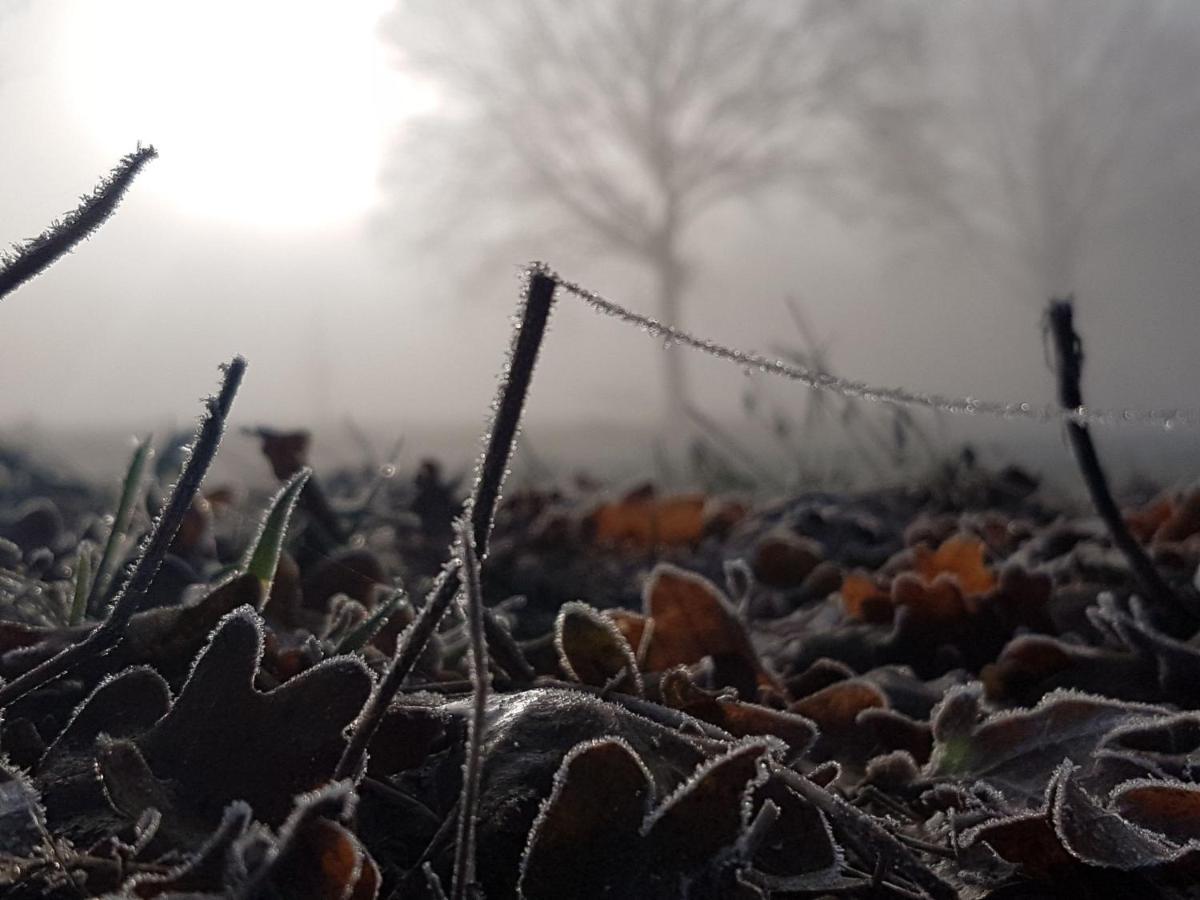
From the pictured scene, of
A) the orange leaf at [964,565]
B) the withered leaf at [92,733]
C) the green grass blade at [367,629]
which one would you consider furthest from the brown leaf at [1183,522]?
the withered leaf at [92,733]

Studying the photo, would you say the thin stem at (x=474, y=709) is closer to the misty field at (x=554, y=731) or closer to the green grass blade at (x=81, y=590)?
the misty field at (x=554, y=731)

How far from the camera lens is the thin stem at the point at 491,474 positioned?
0.63 m

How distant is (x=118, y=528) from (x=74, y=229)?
49cm

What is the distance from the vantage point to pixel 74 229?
689mm

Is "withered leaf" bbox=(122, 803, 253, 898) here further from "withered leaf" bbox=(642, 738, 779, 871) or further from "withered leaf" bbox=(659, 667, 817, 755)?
"withered leaf" bbox=(659, 667, 817, 755)

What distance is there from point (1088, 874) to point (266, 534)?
66cm

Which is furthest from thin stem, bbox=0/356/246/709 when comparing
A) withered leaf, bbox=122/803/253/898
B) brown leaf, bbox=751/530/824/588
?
brown leaf, bbox=751/530/824/588

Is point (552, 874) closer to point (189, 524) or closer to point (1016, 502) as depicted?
point (189, 524)

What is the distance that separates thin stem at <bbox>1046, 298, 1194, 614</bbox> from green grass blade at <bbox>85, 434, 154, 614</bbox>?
903 mm

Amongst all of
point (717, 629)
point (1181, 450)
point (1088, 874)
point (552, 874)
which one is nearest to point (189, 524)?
point (717, 629)

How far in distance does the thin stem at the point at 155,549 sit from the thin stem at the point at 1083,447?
70cm

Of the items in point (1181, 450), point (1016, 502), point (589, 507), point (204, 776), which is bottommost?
point (204, 776)

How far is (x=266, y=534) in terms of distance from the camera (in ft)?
3.09

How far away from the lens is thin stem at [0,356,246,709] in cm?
73
